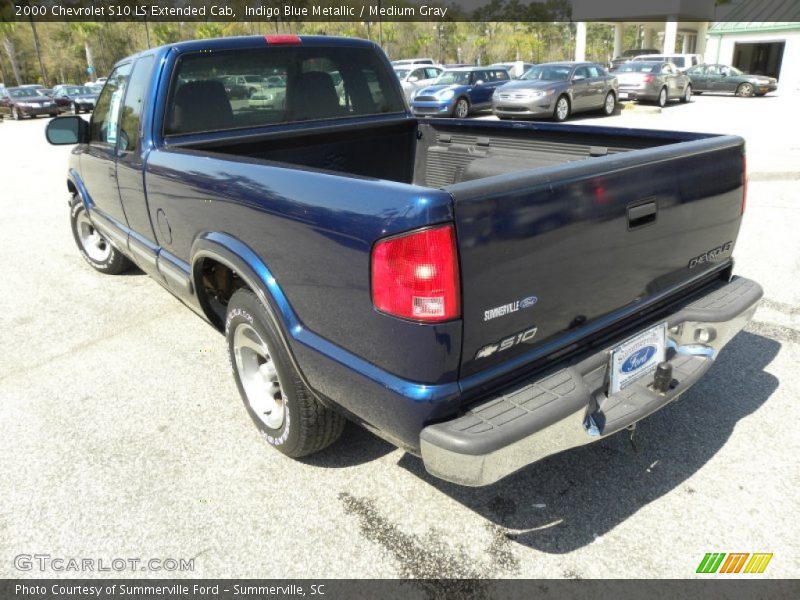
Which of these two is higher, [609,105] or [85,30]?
[85,30]

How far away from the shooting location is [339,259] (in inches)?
81.0

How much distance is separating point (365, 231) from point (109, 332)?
3.28 m

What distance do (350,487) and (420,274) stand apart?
51.7 inches

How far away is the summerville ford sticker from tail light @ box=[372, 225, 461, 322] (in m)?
0.13

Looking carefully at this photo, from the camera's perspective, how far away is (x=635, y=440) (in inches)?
116

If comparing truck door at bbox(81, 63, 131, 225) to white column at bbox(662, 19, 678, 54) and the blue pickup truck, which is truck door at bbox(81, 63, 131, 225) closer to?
the blue pickup truck

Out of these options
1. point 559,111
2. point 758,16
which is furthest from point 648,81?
point 758,16

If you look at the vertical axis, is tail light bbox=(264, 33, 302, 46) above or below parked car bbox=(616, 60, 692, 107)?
above

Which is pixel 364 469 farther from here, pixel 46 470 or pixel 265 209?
pixel 46 470

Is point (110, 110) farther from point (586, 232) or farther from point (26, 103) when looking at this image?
point (26, 103)

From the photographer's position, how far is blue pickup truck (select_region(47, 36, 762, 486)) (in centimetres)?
190

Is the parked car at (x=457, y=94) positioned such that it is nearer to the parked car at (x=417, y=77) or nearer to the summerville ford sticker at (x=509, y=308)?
the parked car at (x=417, y=77)

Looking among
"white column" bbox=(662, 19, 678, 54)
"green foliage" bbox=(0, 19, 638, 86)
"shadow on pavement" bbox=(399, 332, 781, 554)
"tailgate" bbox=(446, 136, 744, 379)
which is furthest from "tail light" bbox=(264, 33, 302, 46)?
"green foliage" bbox=(0, 19, 638, 86)

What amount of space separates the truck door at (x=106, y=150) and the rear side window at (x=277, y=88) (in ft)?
2.35
